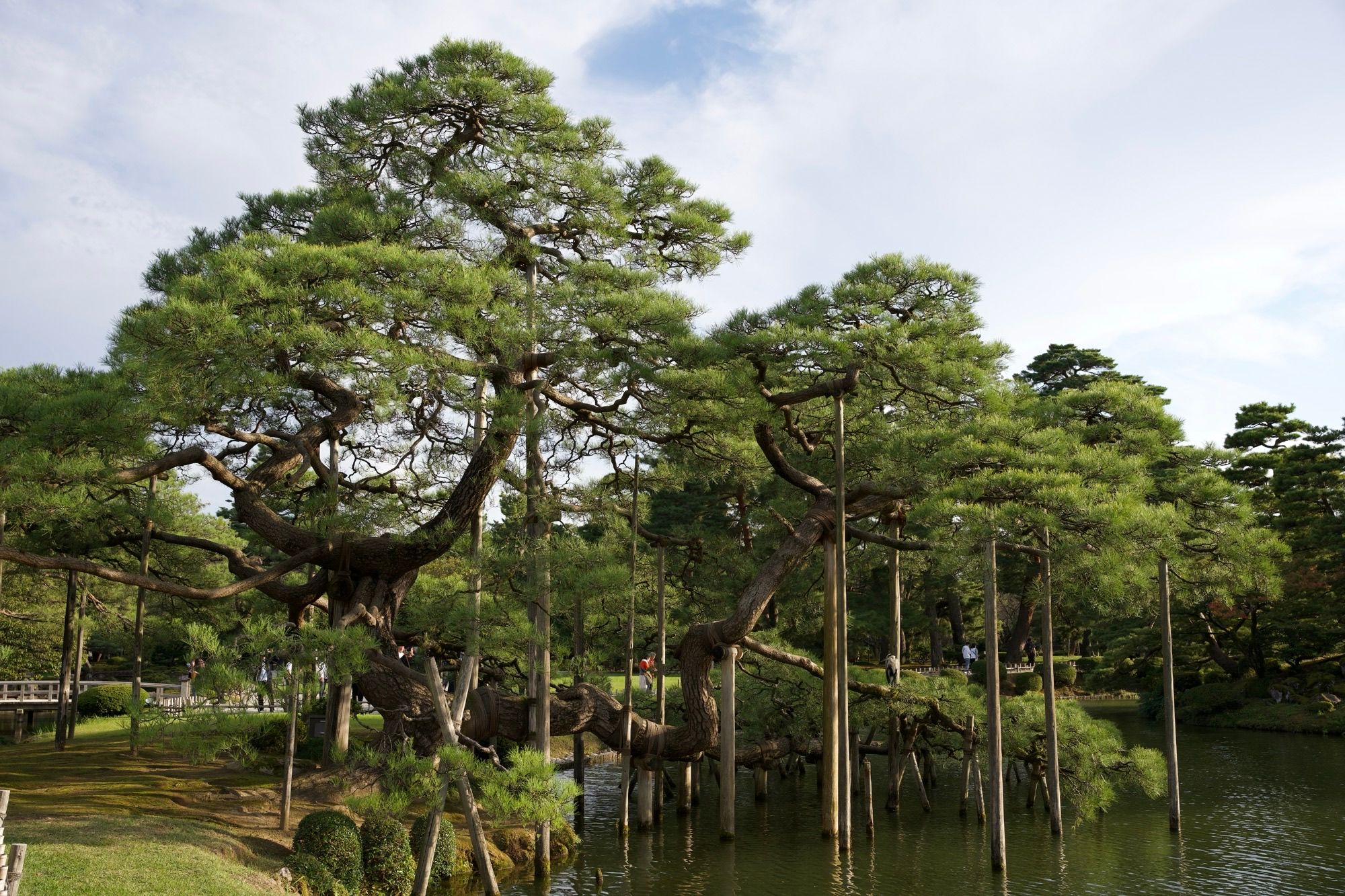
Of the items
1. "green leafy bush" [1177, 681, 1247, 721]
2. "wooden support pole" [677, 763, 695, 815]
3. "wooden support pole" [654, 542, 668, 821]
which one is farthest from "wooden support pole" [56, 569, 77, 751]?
"green leafy bush" [1177, 681, 1247, 721]

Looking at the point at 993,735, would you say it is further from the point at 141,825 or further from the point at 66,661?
the point at 66,661

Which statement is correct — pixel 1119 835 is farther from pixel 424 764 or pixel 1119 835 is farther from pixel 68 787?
pixel 68 787

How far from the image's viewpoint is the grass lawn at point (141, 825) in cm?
987

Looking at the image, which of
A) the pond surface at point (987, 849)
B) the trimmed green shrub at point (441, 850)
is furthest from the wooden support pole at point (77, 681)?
the trimmed green shrub at point (441, 850)

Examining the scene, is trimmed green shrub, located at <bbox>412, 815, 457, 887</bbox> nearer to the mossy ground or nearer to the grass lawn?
the mossy ground

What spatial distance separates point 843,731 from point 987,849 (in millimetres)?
3234

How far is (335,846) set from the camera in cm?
1212

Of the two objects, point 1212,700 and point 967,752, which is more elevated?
point 967,752

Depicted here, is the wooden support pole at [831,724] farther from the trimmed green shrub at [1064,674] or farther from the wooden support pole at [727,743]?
the trimmed green shrub at [1064,674]

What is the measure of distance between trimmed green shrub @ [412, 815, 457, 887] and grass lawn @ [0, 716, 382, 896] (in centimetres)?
163

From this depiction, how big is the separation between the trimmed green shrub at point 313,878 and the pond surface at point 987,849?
8.51 feet

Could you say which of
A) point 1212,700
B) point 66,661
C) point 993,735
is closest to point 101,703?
point 66,661

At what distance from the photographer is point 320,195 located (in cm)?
1750

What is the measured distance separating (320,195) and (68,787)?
1007 centimetres
